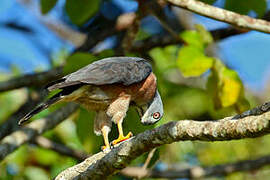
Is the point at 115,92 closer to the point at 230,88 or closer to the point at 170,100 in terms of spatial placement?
the point at 230,88

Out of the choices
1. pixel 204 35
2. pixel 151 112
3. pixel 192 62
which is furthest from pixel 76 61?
pixel 204 35

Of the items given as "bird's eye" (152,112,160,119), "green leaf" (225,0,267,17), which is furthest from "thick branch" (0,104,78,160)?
"green leaf" (225,0,267,17)

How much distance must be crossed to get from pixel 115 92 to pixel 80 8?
105 cm

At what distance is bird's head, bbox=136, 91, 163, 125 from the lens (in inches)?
157

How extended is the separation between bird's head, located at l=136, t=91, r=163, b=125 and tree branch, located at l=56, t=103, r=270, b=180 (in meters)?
0.82

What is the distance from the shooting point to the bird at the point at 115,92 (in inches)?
144

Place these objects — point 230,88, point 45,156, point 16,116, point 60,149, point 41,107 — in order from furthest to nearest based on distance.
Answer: point 45,156
point 16,116
point 60,149
point 230,88
point 41,107

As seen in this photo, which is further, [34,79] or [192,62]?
[34,79]

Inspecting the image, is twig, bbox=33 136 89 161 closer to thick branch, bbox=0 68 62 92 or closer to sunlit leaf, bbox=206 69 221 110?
thick branch, bbox=0 68 62 92

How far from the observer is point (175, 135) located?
8.56 ft

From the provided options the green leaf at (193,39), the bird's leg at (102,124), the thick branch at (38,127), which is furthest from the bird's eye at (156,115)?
the thick branch at (38,127)

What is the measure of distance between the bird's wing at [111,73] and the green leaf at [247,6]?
942 mm

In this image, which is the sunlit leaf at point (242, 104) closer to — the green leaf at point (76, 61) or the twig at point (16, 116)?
the green leaf at point (76, 61)

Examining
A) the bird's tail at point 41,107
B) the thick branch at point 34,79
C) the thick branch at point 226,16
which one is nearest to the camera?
the bird's tail at point 41,107
